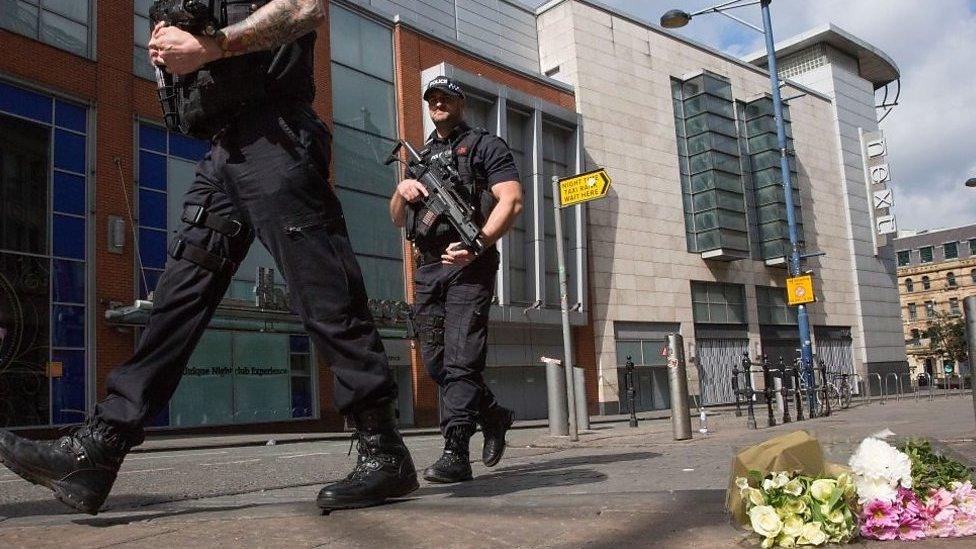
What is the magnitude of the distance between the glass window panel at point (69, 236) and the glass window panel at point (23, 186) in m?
0.21

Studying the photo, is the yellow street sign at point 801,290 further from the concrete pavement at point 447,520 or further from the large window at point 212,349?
the concrete pavement at point 447,520

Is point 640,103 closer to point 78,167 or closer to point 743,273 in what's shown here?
point 743,273

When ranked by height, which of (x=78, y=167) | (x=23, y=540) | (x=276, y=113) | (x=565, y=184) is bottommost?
(x=23, y=540)

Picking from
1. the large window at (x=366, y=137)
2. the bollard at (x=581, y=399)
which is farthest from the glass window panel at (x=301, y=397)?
the bollard at (x=581, y=399)

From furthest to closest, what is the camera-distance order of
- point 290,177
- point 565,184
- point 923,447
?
point 565,184
point 290,177
point 923,447

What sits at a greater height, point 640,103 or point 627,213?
point 640,103

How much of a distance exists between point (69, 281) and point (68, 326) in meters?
0.91

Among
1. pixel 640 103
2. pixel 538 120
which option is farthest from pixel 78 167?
pixel 640 103

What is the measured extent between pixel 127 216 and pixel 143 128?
222 cm

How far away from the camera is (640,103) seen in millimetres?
30719

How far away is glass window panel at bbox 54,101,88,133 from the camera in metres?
16.7

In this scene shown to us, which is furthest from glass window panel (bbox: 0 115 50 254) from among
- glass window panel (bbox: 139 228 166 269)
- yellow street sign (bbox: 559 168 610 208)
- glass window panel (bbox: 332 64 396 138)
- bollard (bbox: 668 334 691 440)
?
bollard (bbox: 668 334 691 440)

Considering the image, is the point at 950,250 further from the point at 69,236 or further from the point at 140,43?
the point at 69,236

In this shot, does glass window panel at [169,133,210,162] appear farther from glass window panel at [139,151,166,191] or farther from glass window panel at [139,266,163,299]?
glass window panel at [139,266,163,299]
